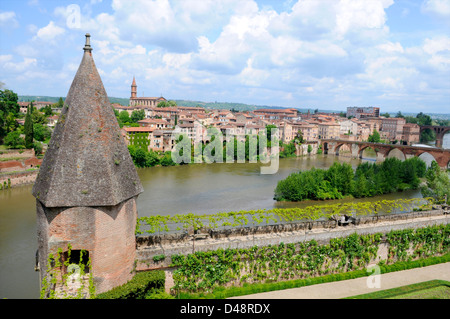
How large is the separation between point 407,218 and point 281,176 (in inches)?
1010

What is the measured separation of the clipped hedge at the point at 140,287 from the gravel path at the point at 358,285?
11.4 ft

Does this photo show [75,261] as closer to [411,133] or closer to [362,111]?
[411,133]

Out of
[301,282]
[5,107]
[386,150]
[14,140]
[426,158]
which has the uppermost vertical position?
[5,107]

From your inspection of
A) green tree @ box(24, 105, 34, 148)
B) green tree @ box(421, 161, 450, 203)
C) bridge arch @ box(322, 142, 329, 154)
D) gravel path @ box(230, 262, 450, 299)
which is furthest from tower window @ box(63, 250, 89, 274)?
bridge arch @ box(322, 142, 329, 154)

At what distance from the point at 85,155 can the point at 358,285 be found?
12.0 metres

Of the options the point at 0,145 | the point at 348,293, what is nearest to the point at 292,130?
the point at 0,145

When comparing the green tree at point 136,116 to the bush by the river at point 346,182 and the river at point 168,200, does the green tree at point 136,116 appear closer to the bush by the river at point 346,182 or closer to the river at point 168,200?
the river at point 168,200

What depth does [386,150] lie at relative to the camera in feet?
204

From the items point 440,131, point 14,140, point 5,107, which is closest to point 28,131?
point 14,140

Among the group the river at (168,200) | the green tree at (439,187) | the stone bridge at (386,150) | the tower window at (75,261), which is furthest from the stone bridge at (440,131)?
the tower window at (75,261)

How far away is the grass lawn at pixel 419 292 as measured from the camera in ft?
44.2

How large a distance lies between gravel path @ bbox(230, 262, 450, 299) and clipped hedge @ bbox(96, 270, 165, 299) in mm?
3476
